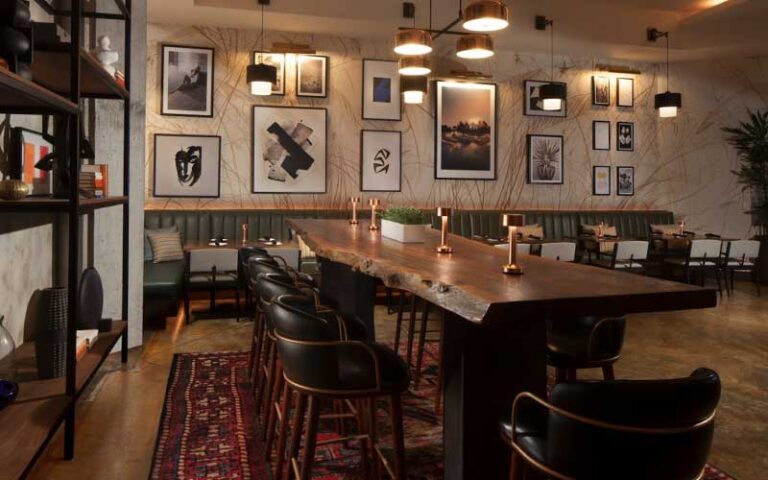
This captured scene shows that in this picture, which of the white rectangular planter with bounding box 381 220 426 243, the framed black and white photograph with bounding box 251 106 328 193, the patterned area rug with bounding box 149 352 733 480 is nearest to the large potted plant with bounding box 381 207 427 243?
the white rectangular planter with bounding box 381 220 426 243

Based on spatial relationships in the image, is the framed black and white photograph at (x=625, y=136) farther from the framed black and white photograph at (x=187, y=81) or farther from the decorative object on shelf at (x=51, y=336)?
the decorative object on shelf at (x=51, y=336)

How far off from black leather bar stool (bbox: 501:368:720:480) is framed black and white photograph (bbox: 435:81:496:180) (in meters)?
7.01

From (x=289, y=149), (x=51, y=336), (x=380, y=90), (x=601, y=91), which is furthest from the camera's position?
(x=601, y=91)

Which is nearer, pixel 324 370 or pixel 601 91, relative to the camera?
pixel 324 370

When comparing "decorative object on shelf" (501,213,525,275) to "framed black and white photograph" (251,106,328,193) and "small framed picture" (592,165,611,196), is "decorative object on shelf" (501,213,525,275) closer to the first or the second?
"framed black and white photograph" (251,106,328,193)

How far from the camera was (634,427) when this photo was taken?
1411mm

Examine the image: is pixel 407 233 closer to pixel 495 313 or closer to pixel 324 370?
pixel 324 370

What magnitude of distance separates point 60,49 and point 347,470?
7.67ft

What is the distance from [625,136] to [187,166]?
20.9ft

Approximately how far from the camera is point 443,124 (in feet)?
27.3

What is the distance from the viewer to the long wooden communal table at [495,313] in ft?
5.65

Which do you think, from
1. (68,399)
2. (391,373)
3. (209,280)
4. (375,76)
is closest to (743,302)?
(375,76)

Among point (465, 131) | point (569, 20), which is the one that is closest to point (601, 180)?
point (465, 131)

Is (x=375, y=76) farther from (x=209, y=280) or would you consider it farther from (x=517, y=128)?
(x=209, y=280)
